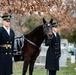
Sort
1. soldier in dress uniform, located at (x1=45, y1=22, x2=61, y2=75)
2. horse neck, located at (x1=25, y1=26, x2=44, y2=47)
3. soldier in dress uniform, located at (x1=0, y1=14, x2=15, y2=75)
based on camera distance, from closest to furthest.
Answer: soldier in dress uniform, located at (x1=0, y1=14, x2=15, y2=75)
soldier in dress uniform, located at (x1=45, y1=22, x2=61, y2=75)
horse neck, located at (x1=25, y1=26, x2=44, y2=47)

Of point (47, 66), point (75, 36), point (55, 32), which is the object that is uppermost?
point (55, 32)

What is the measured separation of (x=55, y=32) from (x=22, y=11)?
3368mm

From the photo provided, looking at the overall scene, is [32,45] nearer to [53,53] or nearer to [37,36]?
[37,36]

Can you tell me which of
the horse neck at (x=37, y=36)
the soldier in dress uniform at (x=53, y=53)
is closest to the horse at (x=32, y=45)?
the horse neck at (x=37, y=36)

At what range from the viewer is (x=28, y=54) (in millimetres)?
11664

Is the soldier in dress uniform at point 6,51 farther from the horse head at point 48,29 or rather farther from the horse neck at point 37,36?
the horse neck at point 37,36

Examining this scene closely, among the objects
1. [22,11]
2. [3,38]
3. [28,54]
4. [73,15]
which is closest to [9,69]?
[3,38]

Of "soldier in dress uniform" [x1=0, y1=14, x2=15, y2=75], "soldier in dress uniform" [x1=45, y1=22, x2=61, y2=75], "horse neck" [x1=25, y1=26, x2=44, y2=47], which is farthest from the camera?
"horse neck" [x1=25, y1=26, x2=44, y2=47]

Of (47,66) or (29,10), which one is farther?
(29,10)

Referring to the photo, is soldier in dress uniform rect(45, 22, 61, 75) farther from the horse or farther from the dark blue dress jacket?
the dark blue dress jacket

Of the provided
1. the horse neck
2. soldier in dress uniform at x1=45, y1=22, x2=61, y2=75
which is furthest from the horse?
soldier in dress uniform at x1=45, y1=22, x2=61, y2=75

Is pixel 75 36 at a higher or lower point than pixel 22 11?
lower

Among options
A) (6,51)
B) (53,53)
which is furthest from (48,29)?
(6,51)

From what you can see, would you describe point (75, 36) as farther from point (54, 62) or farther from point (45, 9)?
point (54, 62)
